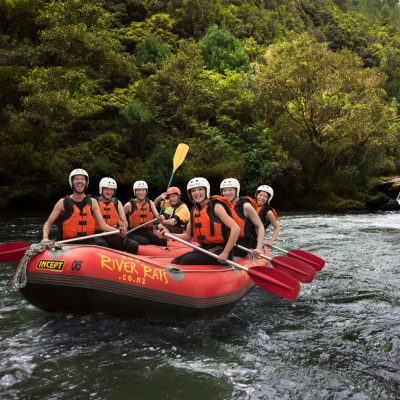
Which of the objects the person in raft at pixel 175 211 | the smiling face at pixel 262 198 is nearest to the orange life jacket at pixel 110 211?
the person in raft at pixel 175 211

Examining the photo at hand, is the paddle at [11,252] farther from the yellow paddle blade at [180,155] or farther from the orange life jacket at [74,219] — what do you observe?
the yellow paddle blade at [180,155]

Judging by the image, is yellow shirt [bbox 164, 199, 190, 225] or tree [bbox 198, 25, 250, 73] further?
tree [bbox 198, 25, 250, 73]

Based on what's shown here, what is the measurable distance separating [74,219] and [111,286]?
131 cm

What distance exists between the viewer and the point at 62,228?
4.90 meters

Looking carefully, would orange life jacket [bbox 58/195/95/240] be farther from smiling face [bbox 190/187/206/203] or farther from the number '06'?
smiling face [bbox 190/187/206/203]

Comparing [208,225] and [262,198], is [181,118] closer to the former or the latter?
[262,198]

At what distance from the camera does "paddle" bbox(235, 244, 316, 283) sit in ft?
17.9

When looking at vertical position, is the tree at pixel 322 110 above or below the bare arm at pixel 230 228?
above

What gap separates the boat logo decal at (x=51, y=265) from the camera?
3918 mm

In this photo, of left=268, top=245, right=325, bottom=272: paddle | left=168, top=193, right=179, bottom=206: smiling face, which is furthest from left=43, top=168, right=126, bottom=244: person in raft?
left=268, top=245, right=325, bottom=272: paddle

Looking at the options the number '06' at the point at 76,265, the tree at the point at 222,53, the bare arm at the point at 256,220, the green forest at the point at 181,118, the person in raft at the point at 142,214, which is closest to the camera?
the number '06' at the point at 76,265

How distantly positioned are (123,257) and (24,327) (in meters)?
1.33

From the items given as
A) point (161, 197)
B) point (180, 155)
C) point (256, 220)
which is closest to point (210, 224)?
point (256, 220)

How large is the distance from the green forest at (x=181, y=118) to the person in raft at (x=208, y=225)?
934 centimetres
